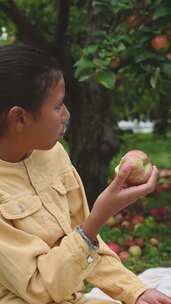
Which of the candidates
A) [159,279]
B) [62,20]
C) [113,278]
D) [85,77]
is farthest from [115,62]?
[113,278]

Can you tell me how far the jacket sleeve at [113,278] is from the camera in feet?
7.14

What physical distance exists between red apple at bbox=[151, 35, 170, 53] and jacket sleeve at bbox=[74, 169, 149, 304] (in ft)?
4.98

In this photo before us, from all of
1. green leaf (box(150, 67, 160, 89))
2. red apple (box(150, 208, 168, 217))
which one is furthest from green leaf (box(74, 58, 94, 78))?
→ red apple (box(150, 208, 168, 217))

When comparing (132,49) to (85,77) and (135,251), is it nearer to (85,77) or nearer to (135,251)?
(85,77)

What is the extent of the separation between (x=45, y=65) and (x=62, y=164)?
1.12ft

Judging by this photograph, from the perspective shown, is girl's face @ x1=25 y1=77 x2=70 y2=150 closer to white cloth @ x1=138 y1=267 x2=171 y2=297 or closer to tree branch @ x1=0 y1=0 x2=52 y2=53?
white cloth @ x1=138 y1=267 x2=171 y2=297

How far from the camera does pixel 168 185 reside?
6281mm

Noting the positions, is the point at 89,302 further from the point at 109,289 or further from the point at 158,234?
the point at 158,234

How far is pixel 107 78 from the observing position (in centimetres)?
357

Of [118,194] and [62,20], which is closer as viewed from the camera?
[118,194]

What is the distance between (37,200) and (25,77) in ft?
1.12

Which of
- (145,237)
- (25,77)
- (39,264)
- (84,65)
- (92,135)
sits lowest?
(145,237)

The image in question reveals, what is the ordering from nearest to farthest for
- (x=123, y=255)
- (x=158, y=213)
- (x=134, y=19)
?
(x=134, y=19) → (x=123, y=255) → (x=158, y=213)

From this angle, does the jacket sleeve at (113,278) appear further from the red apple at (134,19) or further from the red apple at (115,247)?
the red apple at (115,247)
